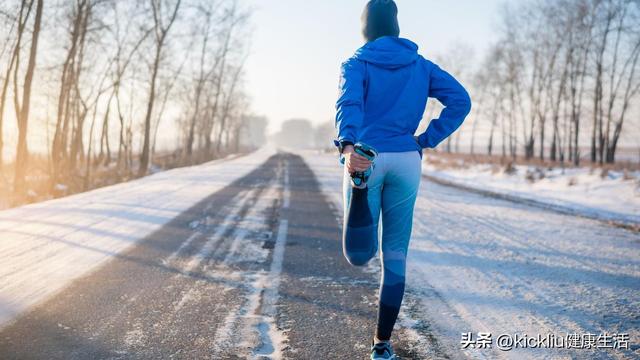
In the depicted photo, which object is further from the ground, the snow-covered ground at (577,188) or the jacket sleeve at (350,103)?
the jacket sleeve at (350,103)

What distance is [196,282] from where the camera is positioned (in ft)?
12.7

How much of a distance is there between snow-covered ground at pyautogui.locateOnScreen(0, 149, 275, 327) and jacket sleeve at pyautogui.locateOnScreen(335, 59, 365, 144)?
2669 mm

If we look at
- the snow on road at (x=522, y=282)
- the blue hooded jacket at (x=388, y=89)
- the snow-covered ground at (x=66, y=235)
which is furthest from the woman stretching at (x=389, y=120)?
the snow-covered ground at (x=66, y=235)

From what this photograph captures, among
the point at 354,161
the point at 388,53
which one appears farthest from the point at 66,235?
the point at 388,53

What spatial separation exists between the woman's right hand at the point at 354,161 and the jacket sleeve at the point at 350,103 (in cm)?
6

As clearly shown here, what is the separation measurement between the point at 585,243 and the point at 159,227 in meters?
6.19

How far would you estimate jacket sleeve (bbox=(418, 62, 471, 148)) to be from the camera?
240 cm

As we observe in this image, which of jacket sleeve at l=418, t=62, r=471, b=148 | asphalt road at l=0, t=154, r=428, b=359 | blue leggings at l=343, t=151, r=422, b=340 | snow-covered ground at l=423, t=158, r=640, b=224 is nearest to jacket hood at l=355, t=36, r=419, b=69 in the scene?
jacket sleeve at l=418, t=62, r=471, b=148

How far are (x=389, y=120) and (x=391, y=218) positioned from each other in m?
0.54

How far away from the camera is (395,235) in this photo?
93.4 inches

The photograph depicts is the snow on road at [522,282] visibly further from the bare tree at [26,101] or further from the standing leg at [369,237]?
the bare tree at [26,101]

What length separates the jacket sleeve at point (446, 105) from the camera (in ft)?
7.87

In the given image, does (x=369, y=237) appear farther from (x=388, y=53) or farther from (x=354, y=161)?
(x=388, y=53)

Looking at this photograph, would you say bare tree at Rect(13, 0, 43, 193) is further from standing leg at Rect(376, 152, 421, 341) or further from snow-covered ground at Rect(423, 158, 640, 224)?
snow-covered ground at Rect(423, 158, 640, 224)
